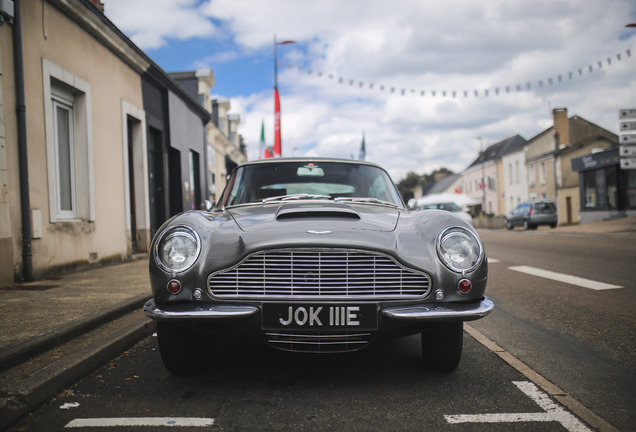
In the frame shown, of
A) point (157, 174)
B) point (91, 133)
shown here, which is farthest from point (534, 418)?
point (157, 174)

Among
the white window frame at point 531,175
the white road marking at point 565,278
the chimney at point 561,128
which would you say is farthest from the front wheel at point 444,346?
the white window frame at point 531,175

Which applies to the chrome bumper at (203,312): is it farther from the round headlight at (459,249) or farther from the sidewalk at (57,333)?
the round headlight at (459,249)

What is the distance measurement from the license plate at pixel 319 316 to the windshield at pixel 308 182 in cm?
149

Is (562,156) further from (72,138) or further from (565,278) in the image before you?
(72,138)

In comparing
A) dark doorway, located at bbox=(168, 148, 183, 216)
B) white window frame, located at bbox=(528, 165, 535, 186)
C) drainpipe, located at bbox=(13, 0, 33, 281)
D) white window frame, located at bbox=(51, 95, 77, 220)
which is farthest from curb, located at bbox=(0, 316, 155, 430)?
white window frame, located at bbox=(528, 165, 535, 186)

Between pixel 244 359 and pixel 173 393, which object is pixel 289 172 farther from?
pixel 173 393

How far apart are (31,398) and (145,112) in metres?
Result: 10.1

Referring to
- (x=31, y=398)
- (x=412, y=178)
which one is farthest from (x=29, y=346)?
(x=412, y=178)

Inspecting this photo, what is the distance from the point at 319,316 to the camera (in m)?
2.71

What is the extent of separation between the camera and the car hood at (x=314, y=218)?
299cm

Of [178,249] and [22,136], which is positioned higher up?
[22,136]

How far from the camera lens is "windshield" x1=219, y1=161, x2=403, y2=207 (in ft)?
13.8

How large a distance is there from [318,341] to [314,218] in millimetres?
728

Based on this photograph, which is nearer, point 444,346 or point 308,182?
point 444,346
